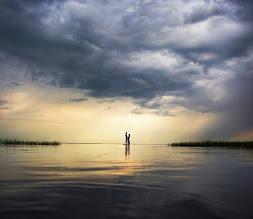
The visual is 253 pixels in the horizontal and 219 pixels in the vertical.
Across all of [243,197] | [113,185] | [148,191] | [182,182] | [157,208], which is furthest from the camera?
[182,182]

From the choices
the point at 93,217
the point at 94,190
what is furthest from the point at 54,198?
the point at 93,217

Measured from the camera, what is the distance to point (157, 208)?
11.9 feet

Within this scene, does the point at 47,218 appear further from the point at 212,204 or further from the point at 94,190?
the point at 212,204

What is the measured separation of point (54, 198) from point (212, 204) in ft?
9.92

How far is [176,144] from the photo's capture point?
50562 mm

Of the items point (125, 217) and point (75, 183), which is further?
point (75, 183)

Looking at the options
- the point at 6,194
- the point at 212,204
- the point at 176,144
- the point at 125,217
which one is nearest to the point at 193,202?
the point at 212,204

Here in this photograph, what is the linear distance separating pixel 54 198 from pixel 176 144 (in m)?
48.7

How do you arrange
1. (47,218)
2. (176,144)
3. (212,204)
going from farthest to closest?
1. (176,144)
2. (212,204)
3. (47,218)

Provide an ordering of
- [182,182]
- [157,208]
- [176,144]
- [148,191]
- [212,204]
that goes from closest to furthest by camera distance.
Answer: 1. [157,208]
2. [212,204]
3. [148,191]
4. [182,182]
5. [176,144]

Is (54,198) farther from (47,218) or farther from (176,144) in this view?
(176,144)

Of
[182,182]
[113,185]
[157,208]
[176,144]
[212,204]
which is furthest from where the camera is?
[176,144]

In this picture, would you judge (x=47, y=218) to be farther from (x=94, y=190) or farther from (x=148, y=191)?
(x=148, y=191)

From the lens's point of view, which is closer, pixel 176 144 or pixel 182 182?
pixel 182 182
